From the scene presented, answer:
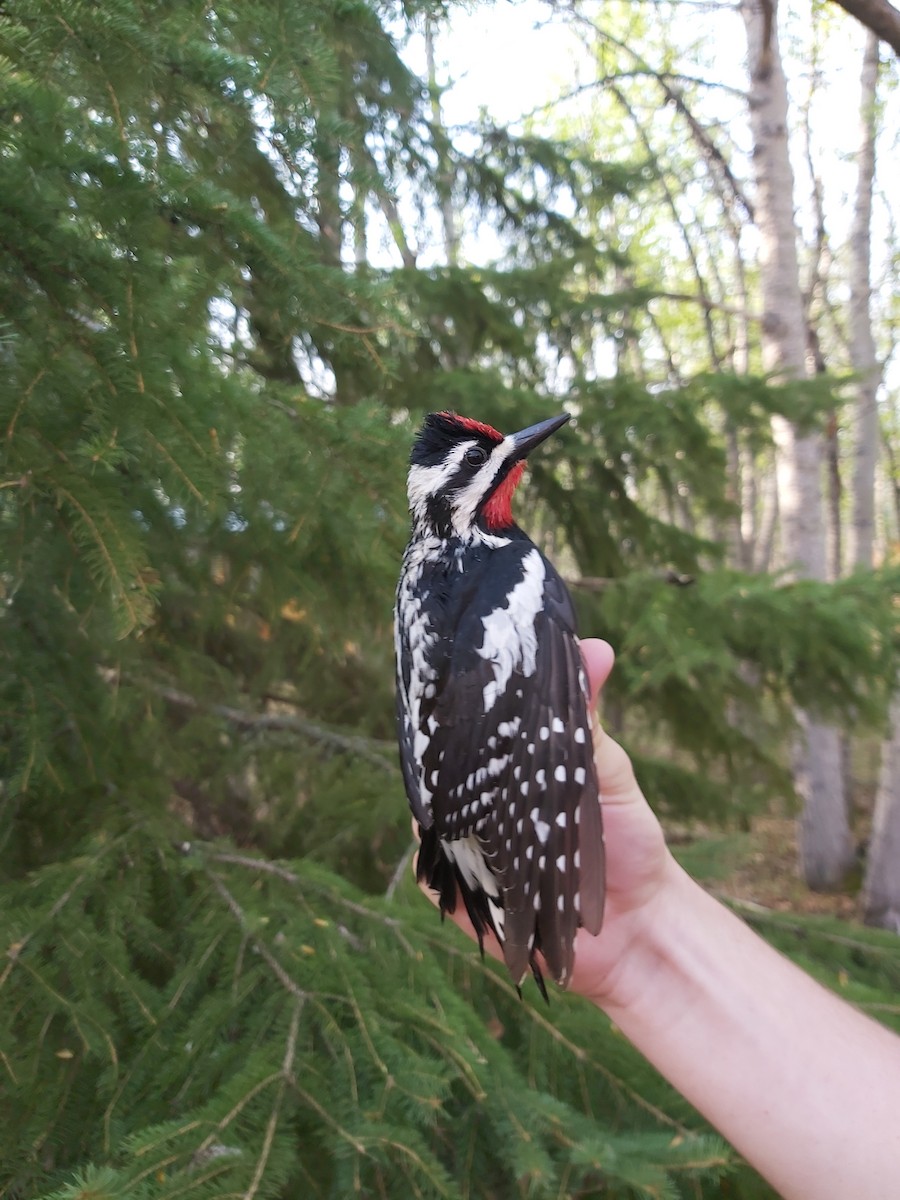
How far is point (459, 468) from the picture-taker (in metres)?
1.59

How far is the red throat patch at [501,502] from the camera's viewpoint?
1.65 metres

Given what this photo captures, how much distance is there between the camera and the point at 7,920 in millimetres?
1424

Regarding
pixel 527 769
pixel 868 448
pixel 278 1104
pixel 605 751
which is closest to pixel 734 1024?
pixel 605 751

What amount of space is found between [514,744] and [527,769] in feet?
0.18

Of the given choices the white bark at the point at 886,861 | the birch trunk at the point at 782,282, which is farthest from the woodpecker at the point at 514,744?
the white bark at the point at 886,861

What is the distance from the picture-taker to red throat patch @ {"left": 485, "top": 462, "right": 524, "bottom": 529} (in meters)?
1.65

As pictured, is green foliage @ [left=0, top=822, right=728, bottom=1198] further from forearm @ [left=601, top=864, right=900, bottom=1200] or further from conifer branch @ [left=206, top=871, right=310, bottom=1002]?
forearm @ [left=601, top=864, right=900, bottom=1200]

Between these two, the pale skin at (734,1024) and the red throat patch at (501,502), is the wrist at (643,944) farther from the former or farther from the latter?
the red throat patch at (501,502)

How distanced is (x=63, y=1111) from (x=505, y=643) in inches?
52.3

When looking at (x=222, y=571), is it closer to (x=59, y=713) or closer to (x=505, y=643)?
(x=59, y=713)

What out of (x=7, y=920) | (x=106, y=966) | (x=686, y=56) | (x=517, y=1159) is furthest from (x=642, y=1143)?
(x=686, y=56)

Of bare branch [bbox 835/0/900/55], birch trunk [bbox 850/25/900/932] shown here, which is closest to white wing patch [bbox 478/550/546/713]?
bare branch [bbox 835/0/900/55]

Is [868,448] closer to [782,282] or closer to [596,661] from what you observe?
[782,282]

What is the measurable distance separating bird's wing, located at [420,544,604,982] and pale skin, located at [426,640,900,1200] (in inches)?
7.8
